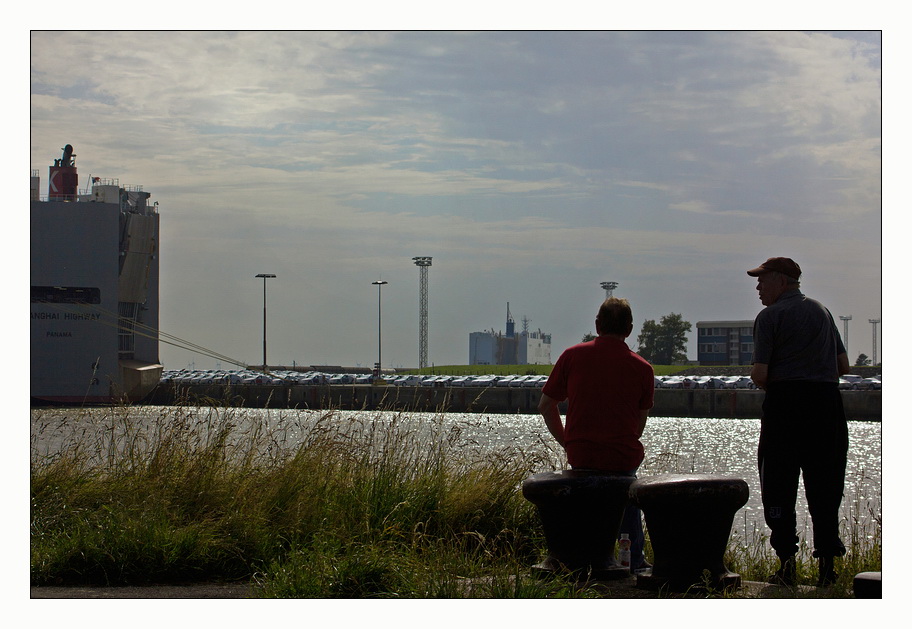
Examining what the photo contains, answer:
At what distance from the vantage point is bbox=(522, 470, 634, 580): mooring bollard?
15.0ft

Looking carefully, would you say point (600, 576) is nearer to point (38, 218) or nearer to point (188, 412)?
point (188, 412)

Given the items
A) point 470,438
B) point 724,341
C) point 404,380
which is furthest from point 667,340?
point 470,438

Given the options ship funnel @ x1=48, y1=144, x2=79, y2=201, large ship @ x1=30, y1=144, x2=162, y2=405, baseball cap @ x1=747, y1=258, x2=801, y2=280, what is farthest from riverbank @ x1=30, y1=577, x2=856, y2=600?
ship funnel @ x1=48, y1=144, x2=79, y2=201

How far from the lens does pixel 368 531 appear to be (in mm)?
5082

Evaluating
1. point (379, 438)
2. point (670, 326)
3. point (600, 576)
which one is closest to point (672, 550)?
point (600, 576)

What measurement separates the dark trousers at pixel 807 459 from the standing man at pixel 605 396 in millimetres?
616

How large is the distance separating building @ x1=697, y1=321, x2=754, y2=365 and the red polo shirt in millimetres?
109630

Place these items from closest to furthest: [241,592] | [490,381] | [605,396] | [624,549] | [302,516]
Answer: [241,592], [605,396], [624,549], [302,516], [490,381]

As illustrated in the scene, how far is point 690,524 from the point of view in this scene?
4.33 m

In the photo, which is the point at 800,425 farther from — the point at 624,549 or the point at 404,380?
the point at 404,380

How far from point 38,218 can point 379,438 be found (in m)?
61.7

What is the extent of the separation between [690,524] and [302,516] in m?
2.21

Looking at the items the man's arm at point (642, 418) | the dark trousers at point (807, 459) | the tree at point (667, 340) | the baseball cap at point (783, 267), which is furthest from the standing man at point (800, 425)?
the tree at point (667, 340)

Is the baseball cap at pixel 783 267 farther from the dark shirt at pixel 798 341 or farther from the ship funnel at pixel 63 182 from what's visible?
the ship funnel at pixel 63 182
